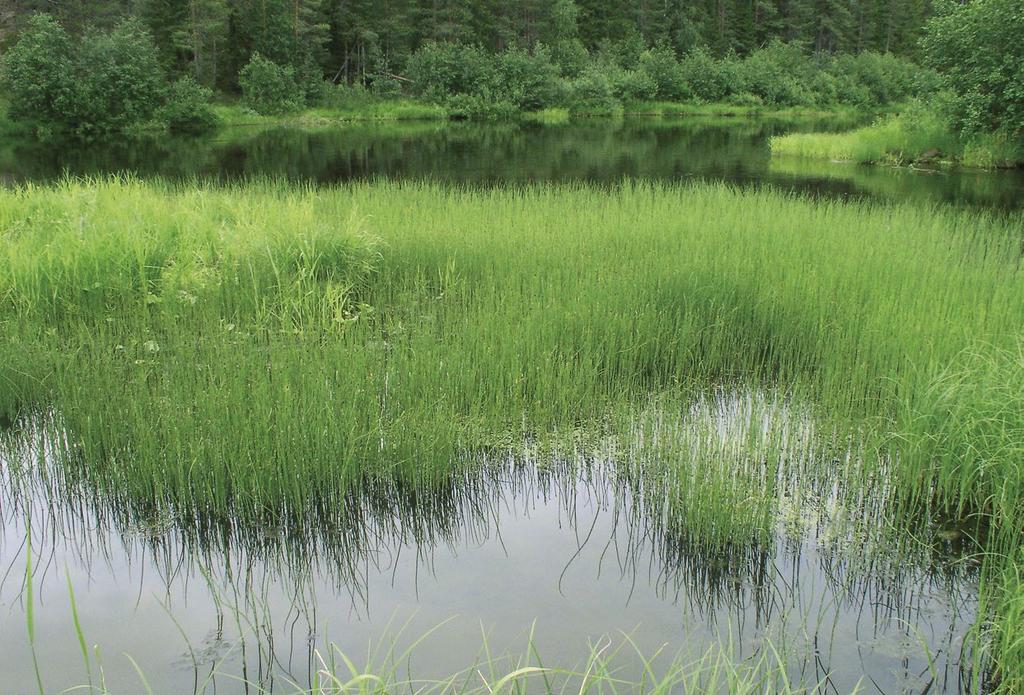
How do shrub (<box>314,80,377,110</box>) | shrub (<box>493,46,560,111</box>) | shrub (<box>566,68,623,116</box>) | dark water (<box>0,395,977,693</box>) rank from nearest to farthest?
dark water (<box>0,395,977,693</box>) → shrub (<box>314,80,377,110</box>) → shrub (<box>493,46,560,111</box>) → shrub (<box>566,68,623,116</box>)

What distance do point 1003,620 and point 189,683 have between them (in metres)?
2.63

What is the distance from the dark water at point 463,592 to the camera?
295 cm

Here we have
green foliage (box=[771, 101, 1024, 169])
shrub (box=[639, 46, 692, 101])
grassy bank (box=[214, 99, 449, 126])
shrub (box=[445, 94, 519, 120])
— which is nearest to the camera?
green foliage (box=[771, 101, 1024, 169])

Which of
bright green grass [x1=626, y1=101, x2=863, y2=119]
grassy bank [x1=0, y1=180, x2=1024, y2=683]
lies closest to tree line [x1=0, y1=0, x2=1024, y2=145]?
bright green grass [x1=626, y1=101, x2=863, y2=119]

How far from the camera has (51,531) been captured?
3.75 meters

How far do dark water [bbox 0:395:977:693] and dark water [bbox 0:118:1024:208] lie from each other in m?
9.58

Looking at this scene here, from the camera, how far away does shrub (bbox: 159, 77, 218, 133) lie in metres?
27.2

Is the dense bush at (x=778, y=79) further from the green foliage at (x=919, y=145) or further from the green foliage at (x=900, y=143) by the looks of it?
the green foliage at (x=900, y=143)

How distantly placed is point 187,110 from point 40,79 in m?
4.24

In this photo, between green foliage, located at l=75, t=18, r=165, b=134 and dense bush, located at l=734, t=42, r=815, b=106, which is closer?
green foliage, located at l=75, t=18, r=165, b=134

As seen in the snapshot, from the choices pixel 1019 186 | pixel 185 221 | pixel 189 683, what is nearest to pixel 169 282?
pixel 185 221

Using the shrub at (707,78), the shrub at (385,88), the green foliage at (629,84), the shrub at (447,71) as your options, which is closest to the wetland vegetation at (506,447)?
the shrub at (385,88)

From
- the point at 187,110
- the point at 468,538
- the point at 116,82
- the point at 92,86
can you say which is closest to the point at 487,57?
the point at 187,110

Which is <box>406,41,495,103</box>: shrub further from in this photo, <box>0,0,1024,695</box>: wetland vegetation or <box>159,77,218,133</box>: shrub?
<box>0,0,1024,695</box>: wetland vegetation
